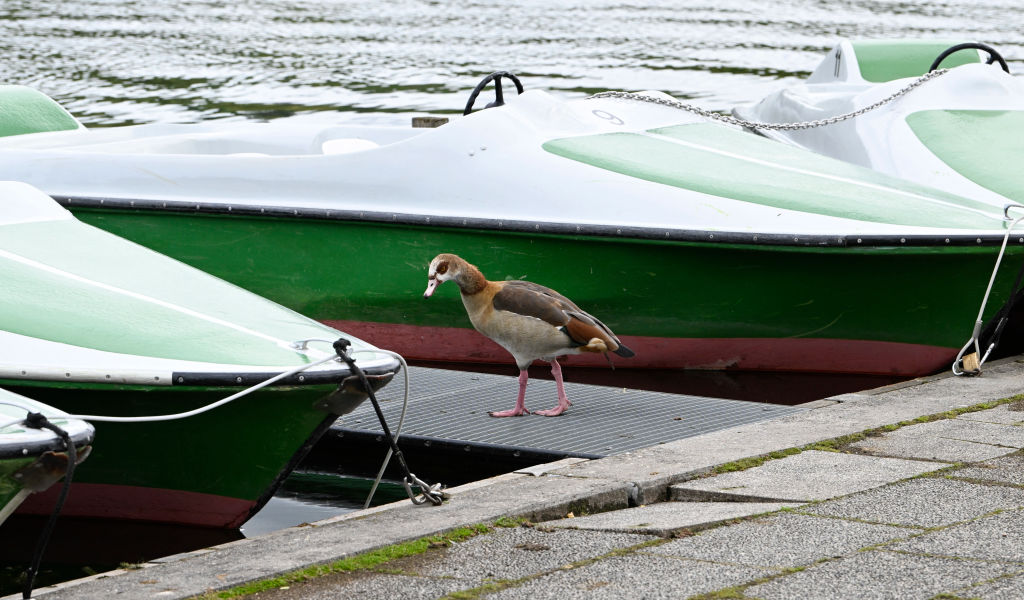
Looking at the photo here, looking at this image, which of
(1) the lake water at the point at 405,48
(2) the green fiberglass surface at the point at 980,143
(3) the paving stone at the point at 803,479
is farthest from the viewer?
(1) the lake water at the point at 405,48

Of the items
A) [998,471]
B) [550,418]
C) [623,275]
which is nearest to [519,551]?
[998,471]

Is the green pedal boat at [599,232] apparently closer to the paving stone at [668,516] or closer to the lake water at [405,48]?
the paving stone at [668,516]

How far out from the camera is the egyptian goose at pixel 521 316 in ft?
20.5

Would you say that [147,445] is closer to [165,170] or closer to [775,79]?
[165,170]

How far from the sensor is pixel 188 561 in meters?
4.29

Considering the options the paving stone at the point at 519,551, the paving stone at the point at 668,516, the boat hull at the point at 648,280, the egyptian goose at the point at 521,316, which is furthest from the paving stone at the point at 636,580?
the boat hull at the point at 648,280

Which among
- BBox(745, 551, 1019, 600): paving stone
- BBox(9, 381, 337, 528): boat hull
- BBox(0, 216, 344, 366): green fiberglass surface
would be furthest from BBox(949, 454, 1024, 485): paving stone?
BBox(0, 216, 344, 366): green fiberglass surface

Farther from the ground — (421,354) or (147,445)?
(147,445)

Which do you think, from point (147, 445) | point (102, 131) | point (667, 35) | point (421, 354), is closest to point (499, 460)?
point (147, 445)

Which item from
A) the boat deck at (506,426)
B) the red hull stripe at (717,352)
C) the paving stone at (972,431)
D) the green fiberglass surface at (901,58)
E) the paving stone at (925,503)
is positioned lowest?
the red hull stripe at (717,352)

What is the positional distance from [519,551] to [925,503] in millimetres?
1339

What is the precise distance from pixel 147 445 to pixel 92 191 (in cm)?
380

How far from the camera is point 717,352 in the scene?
8.34m

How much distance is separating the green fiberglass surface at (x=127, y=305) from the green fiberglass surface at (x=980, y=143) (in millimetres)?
4730
